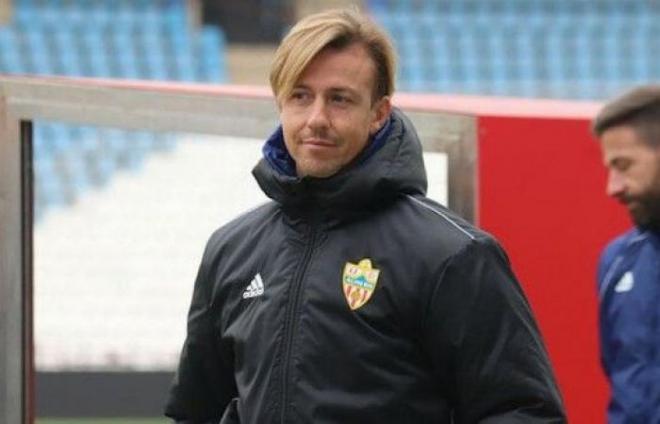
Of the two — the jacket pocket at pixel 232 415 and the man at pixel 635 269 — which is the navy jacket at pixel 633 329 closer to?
the man at pixel 635 269

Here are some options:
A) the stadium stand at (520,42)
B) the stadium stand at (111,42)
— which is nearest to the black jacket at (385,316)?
the stadium stand at (111,42)

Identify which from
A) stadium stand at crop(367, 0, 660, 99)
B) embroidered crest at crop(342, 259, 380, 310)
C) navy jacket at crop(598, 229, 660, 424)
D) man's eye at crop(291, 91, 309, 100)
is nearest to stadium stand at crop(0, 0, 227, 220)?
stadium stand at crop(367, 0, 660, 99)

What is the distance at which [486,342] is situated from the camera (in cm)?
219

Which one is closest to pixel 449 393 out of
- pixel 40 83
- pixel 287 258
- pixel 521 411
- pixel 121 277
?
pixel 521 411

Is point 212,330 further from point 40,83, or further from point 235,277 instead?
point 40,83

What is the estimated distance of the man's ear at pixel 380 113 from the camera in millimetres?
2309

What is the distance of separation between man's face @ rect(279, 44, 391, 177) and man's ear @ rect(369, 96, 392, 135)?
0.4 inches

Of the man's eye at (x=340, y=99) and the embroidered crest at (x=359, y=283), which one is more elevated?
the man's eye at (x=340, y=99)

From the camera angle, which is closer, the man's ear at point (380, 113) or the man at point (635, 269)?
the man's ear at point (380, 113)

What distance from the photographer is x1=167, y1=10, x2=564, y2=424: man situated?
220cm

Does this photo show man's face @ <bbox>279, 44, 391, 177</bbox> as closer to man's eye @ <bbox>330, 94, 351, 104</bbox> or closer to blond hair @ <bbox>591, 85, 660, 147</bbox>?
man's eye @ <bbox>330, 94, 351, 104</bbox>

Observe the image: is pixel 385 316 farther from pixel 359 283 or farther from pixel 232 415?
pixel 232 415

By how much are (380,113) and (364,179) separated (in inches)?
5.3

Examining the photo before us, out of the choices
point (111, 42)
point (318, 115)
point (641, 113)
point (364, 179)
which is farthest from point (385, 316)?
point (111, 42)
